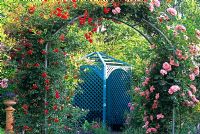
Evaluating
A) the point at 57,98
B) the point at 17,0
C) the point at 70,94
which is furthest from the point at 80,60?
the point at 17,0

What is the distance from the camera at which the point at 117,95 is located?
11.0 metres

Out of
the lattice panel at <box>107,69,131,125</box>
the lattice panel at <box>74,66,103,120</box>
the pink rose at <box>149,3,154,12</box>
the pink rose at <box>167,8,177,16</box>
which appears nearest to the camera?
the pink rose at <box>149,3,154,12</box>

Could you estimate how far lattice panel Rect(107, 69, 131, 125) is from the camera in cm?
1072

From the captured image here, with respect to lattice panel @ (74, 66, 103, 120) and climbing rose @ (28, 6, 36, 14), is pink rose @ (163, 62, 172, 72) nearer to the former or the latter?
climbing rose @ (28, 6, 36, 14)

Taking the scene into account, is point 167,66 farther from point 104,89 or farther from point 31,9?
point 104,89

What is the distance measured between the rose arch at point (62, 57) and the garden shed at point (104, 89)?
12.0 feet

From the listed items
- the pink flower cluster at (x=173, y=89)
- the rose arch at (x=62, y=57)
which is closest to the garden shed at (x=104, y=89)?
the rose arch at (x=62, y=57)

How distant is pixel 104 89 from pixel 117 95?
32.3 inches

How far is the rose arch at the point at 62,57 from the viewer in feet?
20.5

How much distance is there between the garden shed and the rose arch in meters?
3.67

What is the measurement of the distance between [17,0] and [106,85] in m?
2.84

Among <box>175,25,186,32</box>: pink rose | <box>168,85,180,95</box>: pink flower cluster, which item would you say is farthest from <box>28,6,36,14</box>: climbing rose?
<box>168,85,180,95</box>: pink flower cluster

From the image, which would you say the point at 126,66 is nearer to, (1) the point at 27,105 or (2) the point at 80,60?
(2) the point at 80,60

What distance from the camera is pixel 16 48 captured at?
253 inches
